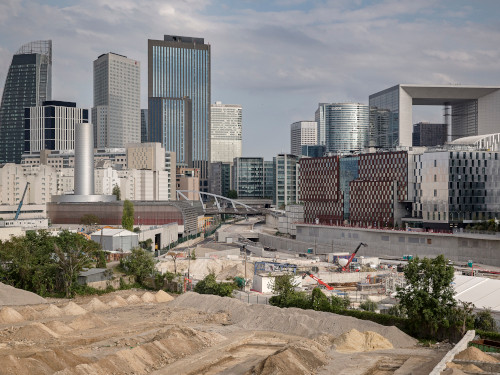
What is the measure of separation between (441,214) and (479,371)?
76069mm

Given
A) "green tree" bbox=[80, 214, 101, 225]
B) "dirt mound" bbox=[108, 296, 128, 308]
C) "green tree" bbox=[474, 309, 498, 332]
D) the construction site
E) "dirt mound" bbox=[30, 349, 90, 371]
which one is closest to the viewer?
"dirt mound" bbox=[30, 349, 90, 371]

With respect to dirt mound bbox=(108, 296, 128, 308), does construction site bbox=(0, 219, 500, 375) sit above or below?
above

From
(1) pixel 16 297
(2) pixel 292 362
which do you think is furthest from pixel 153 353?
(1) pixel 16 297

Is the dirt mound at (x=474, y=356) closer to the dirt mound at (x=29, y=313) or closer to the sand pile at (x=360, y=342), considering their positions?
the sand pile at (x=360, y=342)

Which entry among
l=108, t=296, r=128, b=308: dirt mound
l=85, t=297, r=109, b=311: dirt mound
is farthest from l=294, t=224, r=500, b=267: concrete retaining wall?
l=85, t=297, r=109, b=311: dirt mound

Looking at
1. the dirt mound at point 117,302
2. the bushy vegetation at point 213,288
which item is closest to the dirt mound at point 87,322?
the dirt mound at point 117,302

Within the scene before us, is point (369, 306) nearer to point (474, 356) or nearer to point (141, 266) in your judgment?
point (474, 356)

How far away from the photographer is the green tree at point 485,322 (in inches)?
1965

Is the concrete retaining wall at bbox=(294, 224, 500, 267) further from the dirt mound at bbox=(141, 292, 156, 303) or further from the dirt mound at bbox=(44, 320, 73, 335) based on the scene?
the dirt mound at bbox=(44, 320, 73, 335)

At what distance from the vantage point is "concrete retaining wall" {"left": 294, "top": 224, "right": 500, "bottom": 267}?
100812 mm

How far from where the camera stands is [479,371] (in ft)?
125

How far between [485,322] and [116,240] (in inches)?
2706

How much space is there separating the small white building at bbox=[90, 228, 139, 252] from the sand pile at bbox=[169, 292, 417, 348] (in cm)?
4670

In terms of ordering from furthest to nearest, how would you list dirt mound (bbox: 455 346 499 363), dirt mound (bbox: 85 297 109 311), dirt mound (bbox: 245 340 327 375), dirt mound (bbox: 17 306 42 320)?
dirt mound (bbox: 85 297 109 311) < dirt mound (bbox: 17 306 42 320) < dirt mound (bbox: 455 346 499 363) < dirt mound (bbox: 245 340 327 375)
